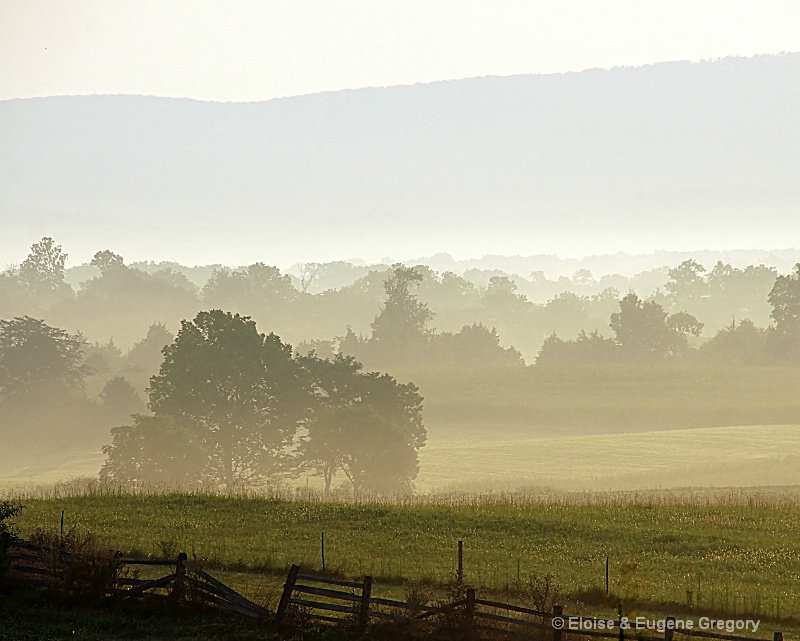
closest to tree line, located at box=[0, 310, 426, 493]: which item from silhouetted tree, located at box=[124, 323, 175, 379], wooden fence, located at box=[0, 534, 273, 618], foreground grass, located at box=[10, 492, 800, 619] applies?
foreground grass, located at box=[10, 492, 800, 619]

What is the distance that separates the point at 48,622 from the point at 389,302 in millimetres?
123565

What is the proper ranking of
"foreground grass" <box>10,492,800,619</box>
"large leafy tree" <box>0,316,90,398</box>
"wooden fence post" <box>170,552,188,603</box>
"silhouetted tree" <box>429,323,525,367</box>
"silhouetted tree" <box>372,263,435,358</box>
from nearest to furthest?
"wooden fence post" <box>170,552,188,603</box> → "foreground grass" <box>10,492,800,619</box> → "large leafy tree" <box>0,316,90,398</box> → "silhouetted tree" <box>429,323,525,367</box> → "silhouetted tree" <box>372,263,435,358</box>

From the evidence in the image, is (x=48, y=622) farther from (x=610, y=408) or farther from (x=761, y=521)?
(x=610, y=408)

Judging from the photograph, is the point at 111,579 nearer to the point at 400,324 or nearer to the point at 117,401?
the point at 117,401

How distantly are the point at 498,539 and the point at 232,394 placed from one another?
4986 centimetres

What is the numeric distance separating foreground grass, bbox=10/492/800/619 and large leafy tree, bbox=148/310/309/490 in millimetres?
36432

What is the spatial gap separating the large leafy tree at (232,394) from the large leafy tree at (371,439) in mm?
2821

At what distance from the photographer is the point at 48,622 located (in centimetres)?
2034

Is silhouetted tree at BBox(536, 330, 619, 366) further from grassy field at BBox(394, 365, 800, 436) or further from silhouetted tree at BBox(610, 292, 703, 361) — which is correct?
grassy field at BBox(394, 365, 800, 436)

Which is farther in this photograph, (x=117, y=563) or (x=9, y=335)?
(x=9, y=335)

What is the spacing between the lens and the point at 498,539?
102ft

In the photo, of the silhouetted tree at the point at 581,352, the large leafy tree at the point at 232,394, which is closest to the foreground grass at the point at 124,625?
the large leafy tree at the point at 232,394

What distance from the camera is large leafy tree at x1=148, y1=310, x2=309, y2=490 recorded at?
75500mm

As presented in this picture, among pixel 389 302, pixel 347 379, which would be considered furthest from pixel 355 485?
pixel 389 302
